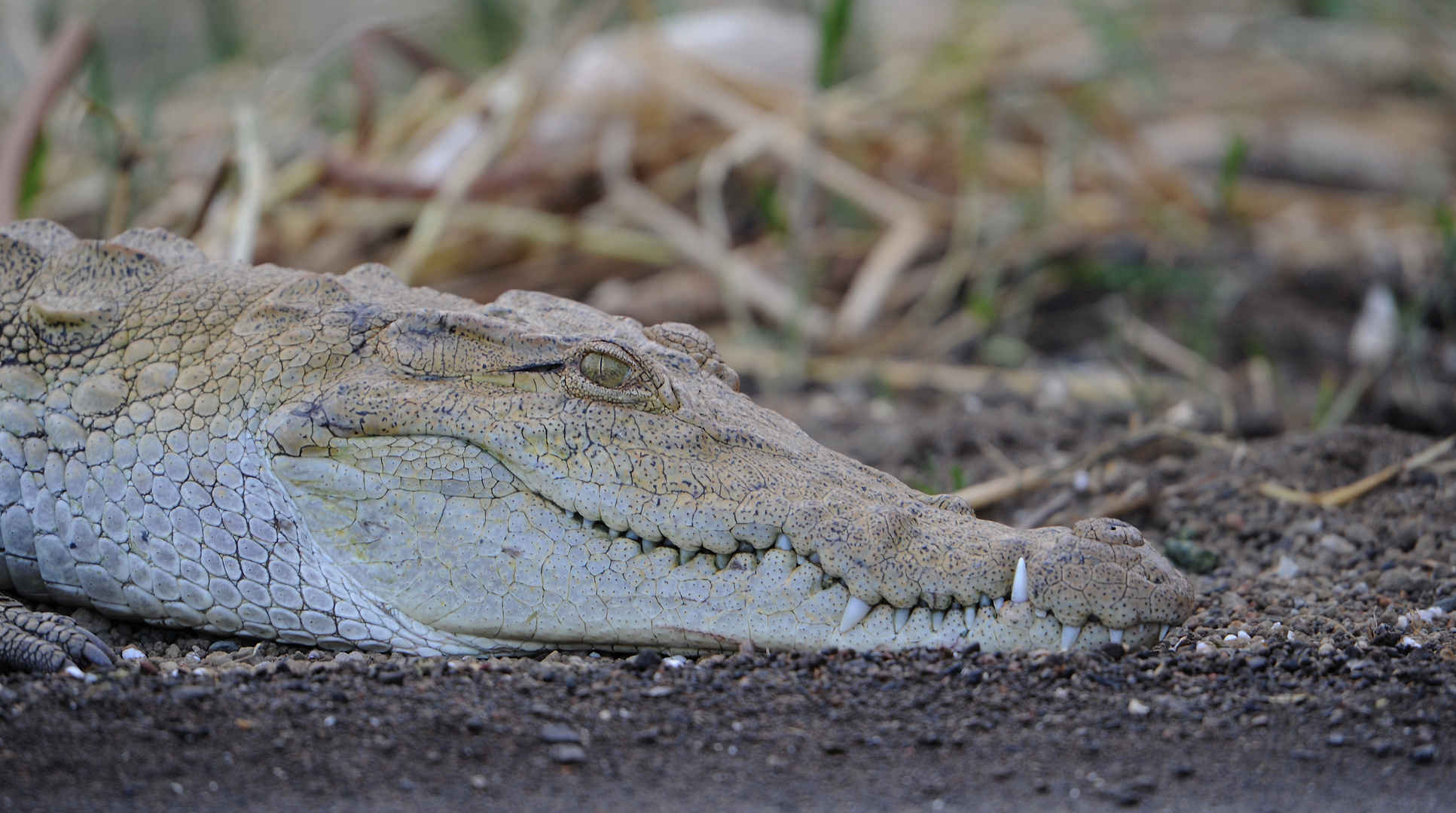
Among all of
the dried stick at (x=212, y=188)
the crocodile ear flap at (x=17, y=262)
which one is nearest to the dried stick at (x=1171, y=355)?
the dried stick at (x=212, y=188)

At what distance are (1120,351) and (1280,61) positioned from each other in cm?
571

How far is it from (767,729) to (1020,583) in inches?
21.9

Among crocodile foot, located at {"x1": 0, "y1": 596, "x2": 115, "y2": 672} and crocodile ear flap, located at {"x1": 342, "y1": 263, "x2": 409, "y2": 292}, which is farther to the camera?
crocodile ear flap, located at {"x1": 342, "y1": 263, "x2": 409, "y2": 292}

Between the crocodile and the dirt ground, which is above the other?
the crocodile

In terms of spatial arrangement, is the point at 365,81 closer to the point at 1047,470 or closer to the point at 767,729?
the point at 1047,470

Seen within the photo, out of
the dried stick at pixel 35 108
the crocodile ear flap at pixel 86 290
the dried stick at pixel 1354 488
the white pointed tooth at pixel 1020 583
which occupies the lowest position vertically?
the dried stick at pixel 1354 488

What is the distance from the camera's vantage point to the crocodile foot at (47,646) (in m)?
2.35

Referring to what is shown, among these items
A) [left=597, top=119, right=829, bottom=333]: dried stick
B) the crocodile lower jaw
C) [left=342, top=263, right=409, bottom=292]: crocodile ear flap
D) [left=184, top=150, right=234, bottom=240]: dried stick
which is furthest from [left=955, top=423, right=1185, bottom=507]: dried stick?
[left=184, top=150, right=234, bottom=240]: dried stick

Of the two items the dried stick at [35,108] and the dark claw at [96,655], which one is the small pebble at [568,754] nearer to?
the dark claw at [96,655]

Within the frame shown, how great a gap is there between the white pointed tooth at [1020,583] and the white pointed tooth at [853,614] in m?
0.28

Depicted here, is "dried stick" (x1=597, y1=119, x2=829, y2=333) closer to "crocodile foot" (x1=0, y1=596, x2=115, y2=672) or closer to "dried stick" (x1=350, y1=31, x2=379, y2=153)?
"dried stick" (x1=350, y1=31, x2=379, y2=153)

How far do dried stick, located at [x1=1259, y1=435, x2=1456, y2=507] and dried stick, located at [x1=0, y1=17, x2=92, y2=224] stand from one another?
4.14 m

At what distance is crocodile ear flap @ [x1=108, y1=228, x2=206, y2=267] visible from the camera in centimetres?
302

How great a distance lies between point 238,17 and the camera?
8.71 m
